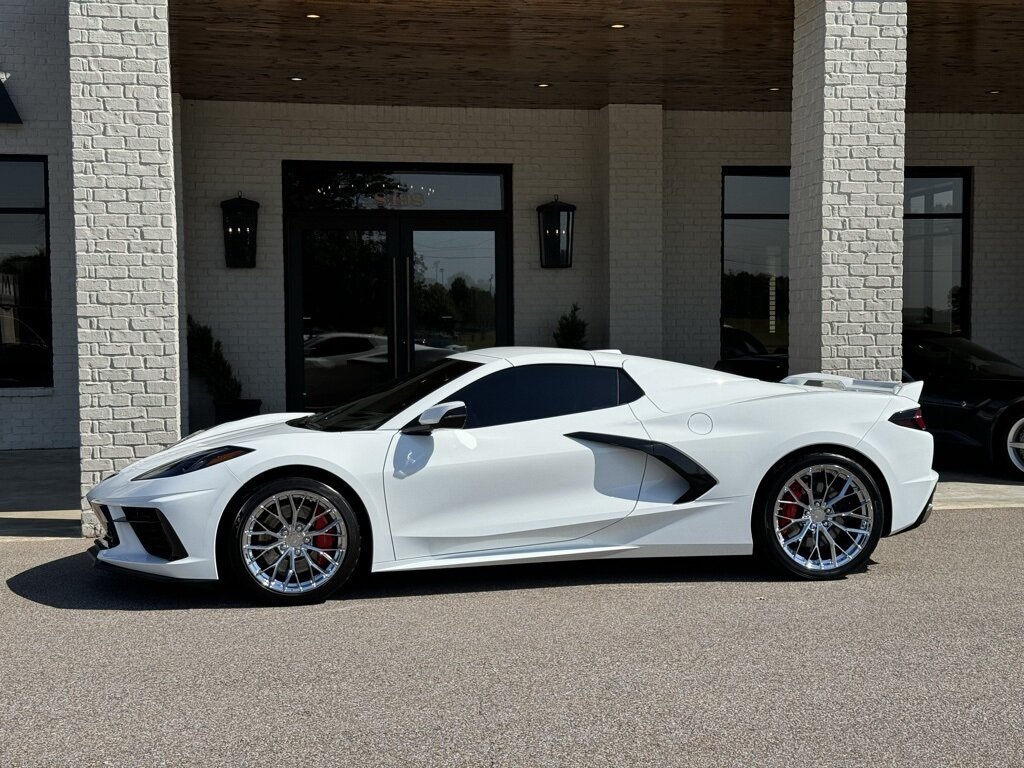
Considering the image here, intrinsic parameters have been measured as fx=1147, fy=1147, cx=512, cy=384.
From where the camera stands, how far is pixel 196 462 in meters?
6.30

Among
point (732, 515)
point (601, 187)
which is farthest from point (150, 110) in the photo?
point (601, 187)

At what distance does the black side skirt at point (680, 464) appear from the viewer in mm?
6629

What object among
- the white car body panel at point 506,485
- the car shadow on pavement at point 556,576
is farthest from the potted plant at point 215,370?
the white car body panel at point 506,485

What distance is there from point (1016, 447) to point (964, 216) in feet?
20.7

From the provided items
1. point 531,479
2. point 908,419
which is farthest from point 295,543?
point 908,419

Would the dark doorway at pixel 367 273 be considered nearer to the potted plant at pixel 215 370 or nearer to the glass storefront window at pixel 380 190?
the glass storefront window at pixel 380 190

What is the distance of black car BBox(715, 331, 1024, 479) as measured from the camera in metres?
10.8

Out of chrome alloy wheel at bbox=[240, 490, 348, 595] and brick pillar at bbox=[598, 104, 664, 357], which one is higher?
brick pillar at bbox=[598, 104, 664, 357]

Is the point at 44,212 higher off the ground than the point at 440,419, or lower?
higher

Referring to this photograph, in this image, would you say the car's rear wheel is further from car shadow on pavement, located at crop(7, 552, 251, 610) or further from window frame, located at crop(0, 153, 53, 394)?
window frame, located at crop(0, 153, 53, 394)

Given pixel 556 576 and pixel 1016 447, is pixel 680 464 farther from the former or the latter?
pixel 1016 447

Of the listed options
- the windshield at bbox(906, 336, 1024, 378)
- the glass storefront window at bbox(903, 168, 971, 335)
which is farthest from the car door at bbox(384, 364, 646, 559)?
the glass storefront window at bbox(903, 168, 971, 335)

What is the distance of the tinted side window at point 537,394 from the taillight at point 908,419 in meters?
1.71

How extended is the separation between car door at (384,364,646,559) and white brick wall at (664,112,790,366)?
8924 mm
